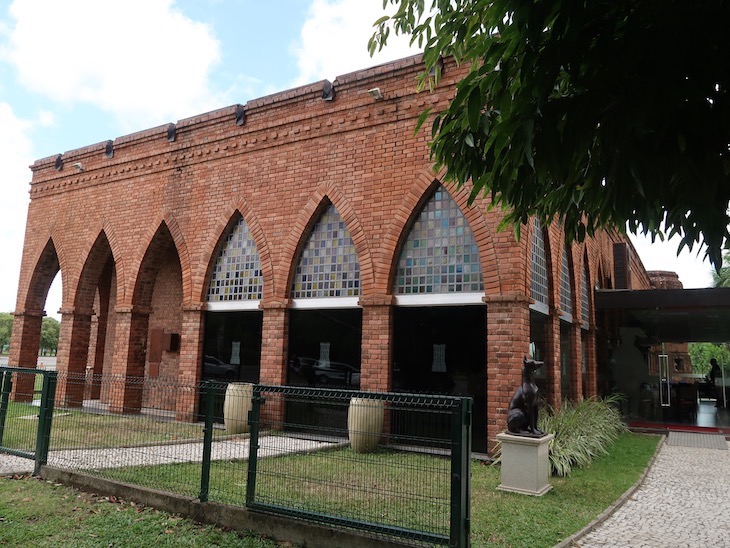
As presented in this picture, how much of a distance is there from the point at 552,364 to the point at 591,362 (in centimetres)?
501

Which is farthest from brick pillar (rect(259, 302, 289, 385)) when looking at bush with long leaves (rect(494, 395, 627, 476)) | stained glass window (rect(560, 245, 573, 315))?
stained glass window (rect(560, 245, 573, 315))

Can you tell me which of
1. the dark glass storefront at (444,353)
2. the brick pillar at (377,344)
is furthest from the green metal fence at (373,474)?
the brick pillar at (377,344)

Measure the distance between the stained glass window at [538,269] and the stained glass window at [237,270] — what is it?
5.60 m

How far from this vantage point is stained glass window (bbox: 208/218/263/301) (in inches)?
474

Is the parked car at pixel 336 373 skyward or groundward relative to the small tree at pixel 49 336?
groundward

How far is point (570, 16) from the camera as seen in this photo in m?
2.74

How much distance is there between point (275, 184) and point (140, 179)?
435cm

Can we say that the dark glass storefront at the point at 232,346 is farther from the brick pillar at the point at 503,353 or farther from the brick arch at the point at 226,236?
the brick pillar at the point at 503,353

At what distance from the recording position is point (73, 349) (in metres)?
14.7

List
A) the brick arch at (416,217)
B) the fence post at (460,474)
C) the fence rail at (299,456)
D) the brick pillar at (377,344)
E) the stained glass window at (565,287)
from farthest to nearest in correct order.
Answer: the stained glass window at (565,287)
the brick pillar at (377,344)
the brick arch at (416,217)
the fence rail at (299,456)
the fence post at (460,474)

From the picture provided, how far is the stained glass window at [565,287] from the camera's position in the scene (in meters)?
12.6

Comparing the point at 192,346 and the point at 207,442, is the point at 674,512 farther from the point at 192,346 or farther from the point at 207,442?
the point at 192,346

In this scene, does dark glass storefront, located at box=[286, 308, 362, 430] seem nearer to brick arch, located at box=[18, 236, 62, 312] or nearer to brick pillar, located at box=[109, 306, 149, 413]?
brick pillar, located at box=[109, 306, 149, 413]

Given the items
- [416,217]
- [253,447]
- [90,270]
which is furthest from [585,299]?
[90,270]
